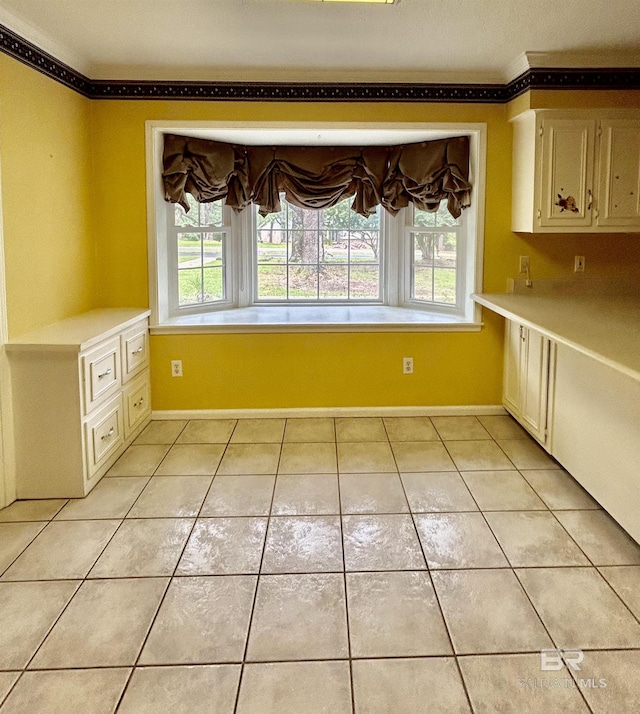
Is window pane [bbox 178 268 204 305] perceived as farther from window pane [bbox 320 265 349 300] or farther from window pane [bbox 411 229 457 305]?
window pane [bbox 411 229 457 305]

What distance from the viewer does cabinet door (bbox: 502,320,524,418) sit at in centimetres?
402

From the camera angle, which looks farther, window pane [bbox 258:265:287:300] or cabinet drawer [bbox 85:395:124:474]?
window pane [bbox 258:265:287:300]

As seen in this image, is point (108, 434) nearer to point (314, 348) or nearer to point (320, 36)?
point (314, 348)

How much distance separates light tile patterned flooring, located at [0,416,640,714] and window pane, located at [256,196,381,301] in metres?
1.81

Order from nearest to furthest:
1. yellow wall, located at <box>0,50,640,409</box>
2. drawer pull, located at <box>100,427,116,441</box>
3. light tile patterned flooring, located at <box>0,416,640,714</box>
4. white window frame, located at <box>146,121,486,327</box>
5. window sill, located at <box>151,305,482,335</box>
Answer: light tile patterned flooring, located at <box>0,416,640,714</box>
drawer pull, located at <box>100,427,116,441</box>
yellow wall, located at <box>0,50,640,409</box>
white window frame, located at <box>146,121,486,327</box>
window sill, located at <box>151,305,482,335</box>

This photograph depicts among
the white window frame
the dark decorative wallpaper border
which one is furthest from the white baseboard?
the dark decorative wallpaper border

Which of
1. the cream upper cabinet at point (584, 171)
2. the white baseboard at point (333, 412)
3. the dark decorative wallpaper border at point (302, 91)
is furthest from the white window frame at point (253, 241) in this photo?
the white baseboard at point (333, 412)

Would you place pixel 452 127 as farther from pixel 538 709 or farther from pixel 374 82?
pixel 538 709

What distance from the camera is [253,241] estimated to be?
496cm

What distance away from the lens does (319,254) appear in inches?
198

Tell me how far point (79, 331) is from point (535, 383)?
8.39ft

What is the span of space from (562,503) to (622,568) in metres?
0.60

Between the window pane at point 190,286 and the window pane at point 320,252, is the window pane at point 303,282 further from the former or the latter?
the window pane at point 190,286

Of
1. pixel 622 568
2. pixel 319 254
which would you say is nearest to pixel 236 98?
pixel 319 254
